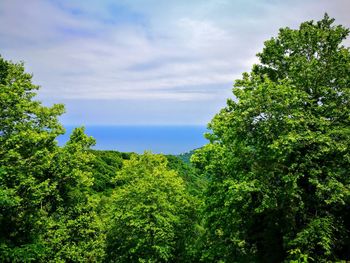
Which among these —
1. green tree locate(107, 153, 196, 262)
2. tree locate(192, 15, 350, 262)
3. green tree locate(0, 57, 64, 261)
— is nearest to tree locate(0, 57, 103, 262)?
green tree locate(0, 57, 64, 261)

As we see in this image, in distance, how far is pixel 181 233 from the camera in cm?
3325

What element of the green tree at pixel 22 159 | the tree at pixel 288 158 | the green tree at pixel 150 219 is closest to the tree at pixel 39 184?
the green tree at pixel 22 159

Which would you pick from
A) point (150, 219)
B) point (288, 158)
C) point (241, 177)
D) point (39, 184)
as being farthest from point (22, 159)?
point (288, 158)

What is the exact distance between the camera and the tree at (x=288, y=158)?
69.7 feet

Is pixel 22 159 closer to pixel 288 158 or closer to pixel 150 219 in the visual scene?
pixel 150 219

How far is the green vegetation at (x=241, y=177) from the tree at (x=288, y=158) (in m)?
0.07

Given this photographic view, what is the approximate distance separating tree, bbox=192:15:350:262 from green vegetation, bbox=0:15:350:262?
0.07 m

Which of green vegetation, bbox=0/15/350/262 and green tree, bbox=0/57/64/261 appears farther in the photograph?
green tree, bbox=0/57/64/261

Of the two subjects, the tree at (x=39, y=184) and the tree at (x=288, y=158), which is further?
the tree at (x=39, y=184)

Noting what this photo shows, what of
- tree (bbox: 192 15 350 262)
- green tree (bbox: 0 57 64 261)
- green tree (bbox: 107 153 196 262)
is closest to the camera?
tree (bbox: 192 15 350 262)

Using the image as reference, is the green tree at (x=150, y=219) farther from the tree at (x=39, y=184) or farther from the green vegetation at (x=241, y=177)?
the tree at (x=39, y=184)

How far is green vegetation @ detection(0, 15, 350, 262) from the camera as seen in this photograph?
2172 cm

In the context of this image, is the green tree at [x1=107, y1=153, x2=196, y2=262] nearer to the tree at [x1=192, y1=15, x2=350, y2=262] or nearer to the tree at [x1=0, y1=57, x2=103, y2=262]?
the tree at [x1=0, y1=57, x2=103, y2=262]

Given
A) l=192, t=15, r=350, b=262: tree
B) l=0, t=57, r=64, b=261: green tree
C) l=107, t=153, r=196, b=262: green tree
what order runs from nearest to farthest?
l=192, t=15, r=350, b=262: tree → l=0, t=57, r=64, b=261: green tree → l=107, t=153, r=196, b=262: green tree
